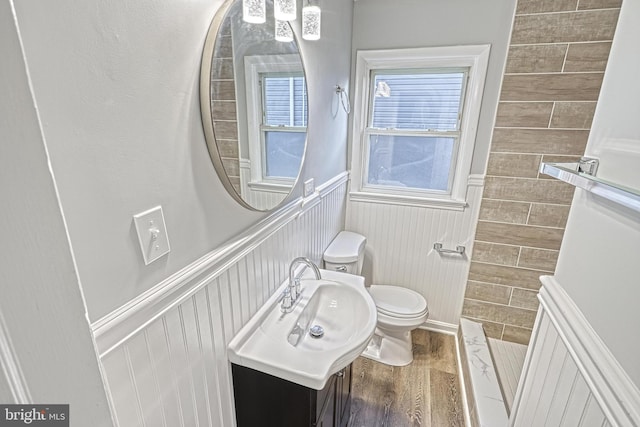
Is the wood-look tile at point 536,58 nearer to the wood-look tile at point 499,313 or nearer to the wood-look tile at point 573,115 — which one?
the wood-look tile at point 573,115

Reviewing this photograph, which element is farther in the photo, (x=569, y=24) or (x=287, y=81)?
(x=569, y=24)

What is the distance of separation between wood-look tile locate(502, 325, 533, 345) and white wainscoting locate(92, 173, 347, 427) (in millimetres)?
1802

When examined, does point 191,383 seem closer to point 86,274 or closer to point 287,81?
point 86,274

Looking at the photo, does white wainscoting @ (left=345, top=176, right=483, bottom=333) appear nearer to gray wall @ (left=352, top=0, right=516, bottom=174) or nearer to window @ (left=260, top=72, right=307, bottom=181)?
gray wall @ (left=352, top=0, right=516, bottom=174)

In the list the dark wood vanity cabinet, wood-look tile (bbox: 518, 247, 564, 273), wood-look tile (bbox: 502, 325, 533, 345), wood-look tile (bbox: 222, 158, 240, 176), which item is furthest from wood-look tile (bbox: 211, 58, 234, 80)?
wood-look tile (bbox: 502, 325, 533, 345)

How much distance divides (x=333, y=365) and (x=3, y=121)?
3.17 ft

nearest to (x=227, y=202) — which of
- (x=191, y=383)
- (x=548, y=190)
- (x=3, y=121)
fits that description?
(x=191, y=383)

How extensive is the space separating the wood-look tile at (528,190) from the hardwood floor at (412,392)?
1162 mm

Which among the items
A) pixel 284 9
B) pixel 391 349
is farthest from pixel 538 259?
pixel 284 9

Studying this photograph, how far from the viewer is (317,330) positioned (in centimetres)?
131

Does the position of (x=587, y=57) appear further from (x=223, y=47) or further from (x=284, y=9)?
(x=223, y=47)

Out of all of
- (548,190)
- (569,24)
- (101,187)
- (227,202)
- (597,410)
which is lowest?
(597,410)

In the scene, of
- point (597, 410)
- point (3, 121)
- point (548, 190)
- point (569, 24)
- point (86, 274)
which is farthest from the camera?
point (548, 190)

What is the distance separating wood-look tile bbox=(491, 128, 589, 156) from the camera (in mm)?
1769
